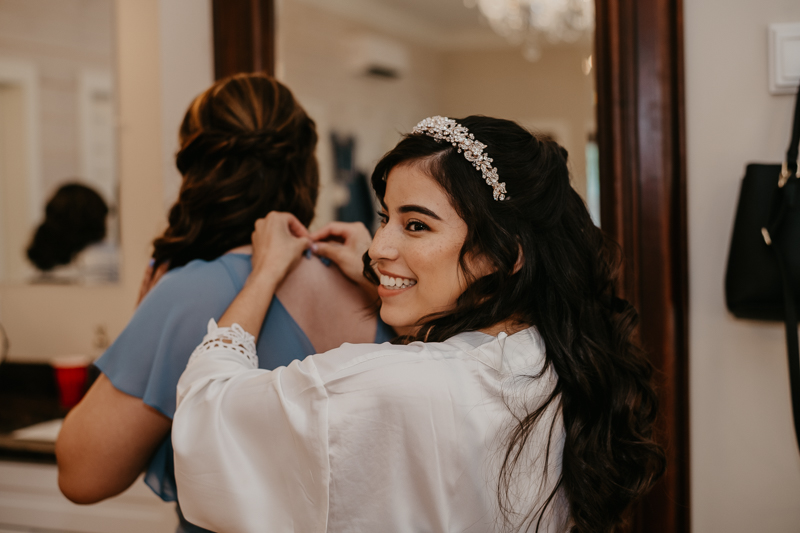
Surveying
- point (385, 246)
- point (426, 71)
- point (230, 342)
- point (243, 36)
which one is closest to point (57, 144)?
point (243, 36)

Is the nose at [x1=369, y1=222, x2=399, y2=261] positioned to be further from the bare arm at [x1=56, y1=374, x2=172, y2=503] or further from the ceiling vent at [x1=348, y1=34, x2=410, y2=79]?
the ceiling vent at [x1=348, y1=34, x2=410, y2=79]

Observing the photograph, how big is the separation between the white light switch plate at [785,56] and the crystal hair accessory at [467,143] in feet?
2.31

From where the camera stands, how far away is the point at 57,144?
212 cm

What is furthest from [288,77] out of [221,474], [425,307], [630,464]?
[630,464]

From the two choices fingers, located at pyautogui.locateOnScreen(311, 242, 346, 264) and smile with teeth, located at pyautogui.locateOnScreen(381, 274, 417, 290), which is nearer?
smile with teeth, located at pyautogui.locateOnScreen(381, 274, 417, 290)

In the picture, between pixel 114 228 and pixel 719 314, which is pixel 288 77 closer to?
pixel 114 228

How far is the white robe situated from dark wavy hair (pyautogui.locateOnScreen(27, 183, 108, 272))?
5.15 feet

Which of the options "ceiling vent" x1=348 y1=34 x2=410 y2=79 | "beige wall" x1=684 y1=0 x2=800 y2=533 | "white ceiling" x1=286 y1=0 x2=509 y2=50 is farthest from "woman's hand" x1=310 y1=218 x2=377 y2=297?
"ceiling vent" x1=348 y1=34 x2=410 y2=79

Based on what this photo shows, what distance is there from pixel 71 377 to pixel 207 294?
4.14 feet

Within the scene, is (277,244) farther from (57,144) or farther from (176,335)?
(57,144)

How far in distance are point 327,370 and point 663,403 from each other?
0.79 metres

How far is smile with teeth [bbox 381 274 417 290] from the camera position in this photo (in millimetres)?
842

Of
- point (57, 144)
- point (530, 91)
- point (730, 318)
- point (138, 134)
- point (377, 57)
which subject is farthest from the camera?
point (377, 57)

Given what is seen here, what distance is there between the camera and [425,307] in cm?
82
